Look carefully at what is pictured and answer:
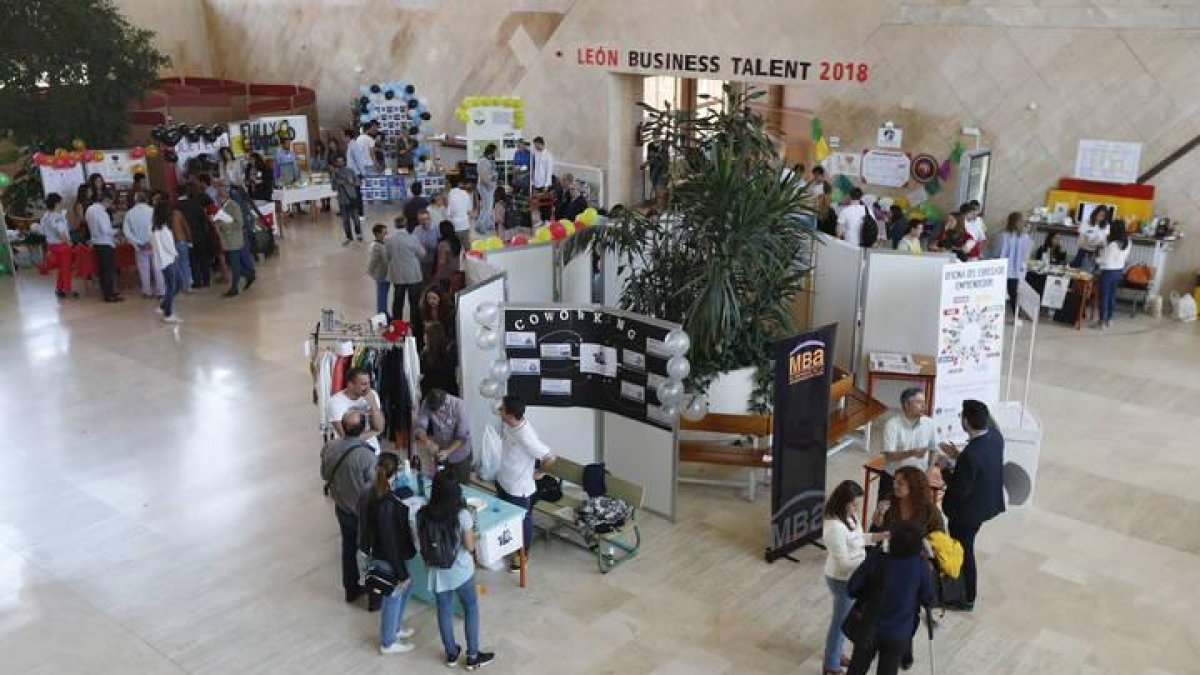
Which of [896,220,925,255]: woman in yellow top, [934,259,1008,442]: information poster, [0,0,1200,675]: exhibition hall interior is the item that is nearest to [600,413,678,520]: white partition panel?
[0,0,1200,675]: exhibition hall interior

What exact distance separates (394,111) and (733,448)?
14.3 meters

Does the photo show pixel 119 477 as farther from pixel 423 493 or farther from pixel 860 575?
pixel 860 575

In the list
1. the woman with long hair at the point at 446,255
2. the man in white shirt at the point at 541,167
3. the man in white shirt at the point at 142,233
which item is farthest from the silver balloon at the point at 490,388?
the man in white shirt at the point at 541,167

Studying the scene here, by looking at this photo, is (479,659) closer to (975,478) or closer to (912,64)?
(975,478)

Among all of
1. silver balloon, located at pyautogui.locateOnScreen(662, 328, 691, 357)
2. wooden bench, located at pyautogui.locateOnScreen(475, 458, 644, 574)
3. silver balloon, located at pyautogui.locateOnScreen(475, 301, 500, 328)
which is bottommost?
wooden bench, located at pyautogui.locateOnScreen(475, 458, 644, 574)

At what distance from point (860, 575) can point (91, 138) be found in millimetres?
15896

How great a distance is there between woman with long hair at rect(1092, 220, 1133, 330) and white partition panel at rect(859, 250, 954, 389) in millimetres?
3768

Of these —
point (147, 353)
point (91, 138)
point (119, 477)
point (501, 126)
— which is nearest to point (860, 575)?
point (119, 477)

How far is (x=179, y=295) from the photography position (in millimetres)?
13555

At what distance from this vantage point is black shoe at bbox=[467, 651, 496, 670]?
607cm

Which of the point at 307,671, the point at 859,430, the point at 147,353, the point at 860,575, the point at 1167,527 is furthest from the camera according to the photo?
the point at 147,353

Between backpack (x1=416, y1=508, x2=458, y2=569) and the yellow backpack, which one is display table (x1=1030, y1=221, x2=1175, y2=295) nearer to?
the yellow backpack

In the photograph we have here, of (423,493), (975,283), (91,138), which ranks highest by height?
(91,138)

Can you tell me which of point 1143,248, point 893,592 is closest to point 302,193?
point 1143,248
